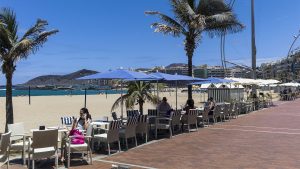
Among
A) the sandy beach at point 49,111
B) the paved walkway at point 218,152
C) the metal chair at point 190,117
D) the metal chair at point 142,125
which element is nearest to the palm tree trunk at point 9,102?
the paved walkway at point 218,152

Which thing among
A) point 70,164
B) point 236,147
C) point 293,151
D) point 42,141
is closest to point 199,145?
point 236,147

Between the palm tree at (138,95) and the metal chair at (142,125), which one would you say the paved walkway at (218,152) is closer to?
the metal chair at (142,125)

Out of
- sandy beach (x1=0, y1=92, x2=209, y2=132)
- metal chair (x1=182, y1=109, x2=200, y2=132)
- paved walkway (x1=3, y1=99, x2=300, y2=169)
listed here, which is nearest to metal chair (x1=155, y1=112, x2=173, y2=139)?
paved walkway (x1=3, y1=99, x2=300, y2=169)

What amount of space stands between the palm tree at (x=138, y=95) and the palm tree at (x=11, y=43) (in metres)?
5.61

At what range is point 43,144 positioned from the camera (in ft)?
26.2

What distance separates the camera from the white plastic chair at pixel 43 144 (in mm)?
7844

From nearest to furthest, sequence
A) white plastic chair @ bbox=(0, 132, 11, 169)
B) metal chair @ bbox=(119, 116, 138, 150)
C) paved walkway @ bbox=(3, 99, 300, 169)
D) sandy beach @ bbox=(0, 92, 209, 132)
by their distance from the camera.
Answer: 1. white plastic chair @ bbox=(0, 132, 11, 169)
2. paved walkway @ bbox=(3, 99, 300, 169)
3. metal chair @ bbox=(119, 116, 138, 150)
4. sandy beach @ bbox=(0, 92, 209, 132)

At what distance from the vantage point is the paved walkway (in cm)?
874

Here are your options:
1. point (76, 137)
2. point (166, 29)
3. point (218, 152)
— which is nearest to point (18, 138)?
A: point (76, 137)

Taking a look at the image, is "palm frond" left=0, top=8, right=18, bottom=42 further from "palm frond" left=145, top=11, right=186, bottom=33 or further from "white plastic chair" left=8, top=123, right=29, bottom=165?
"palm frond" left=145, top=11, right=186, bottom=33

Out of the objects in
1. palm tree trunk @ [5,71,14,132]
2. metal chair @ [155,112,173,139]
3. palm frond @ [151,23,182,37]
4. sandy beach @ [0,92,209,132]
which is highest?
palm frond @ [151,23,182,37]

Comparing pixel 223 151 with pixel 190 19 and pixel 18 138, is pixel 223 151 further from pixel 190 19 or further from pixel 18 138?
pixel 190 19

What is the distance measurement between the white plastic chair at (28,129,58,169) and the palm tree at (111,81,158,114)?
8284 millimetres

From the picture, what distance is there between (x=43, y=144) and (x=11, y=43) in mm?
4124
